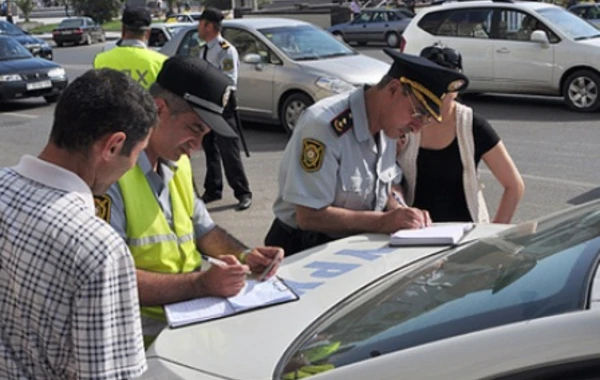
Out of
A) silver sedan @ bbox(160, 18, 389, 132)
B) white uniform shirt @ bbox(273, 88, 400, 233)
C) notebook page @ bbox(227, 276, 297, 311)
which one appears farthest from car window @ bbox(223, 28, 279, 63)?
notebook page @ bbox(227, 276, 297, 311)

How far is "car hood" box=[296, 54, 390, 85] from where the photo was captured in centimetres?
1126

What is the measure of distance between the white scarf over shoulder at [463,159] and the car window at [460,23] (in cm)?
1026

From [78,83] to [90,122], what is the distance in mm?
145

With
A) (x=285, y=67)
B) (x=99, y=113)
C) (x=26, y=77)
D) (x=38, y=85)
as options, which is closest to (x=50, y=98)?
(x=38, y=85)

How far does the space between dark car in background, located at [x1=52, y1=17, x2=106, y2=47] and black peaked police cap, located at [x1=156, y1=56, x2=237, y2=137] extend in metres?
40.1

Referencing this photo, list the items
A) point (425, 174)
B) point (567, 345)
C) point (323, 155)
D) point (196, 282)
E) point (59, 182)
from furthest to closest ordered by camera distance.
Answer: point (425, 174), point (323, 155), point (196, 282), point (59, 182), point (567, 345)

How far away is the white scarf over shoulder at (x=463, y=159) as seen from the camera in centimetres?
392

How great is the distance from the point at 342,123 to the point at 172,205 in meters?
0.84

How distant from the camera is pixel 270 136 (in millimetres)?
12039

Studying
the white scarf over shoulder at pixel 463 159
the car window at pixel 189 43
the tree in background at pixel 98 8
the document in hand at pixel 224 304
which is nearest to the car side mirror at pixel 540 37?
the car window at pixel 189 43

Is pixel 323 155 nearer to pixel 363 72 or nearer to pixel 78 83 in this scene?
pixel 78 83

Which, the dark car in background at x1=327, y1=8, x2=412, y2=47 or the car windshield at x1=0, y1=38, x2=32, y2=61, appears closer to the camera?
the car windshield at x1=0, y1=38, x2=32, y2=61

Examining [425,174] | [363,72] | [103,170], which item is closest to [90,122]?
[103,170]

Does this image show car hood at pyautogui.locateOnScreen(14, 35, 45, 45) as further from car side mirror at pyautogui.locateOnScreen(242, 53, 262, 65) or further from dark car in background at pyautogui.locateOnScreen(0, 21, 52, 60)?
car side mirror at pyautogui.locateOnScreen(242, 53, 262, 65)
